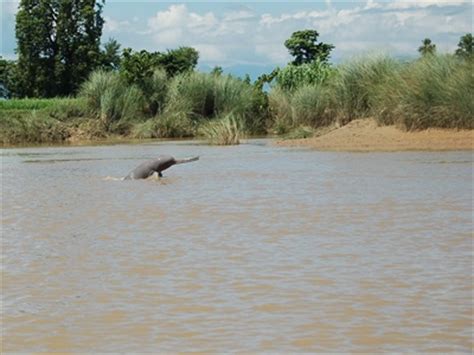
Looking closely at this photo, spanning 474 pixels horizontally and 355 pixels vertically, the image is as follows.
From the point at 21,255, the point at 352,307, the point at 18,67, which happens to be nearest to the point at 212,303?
the point at 352,307

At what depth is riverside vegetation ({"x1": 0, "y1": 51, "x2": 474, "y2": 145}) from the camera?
30531 mm

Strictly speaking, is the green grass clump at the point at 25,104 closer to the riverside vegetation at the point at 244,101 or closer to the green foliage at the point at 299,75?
the riverside vegetation at the point at 244,101

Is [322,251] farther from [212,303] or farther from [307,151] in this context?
[307,151]

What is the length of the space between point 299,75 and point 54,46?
97.1ft

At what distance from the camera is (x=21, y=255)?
32.7 ft

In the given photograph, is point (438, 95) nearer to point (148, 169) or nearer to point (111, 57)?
point (148, 169)

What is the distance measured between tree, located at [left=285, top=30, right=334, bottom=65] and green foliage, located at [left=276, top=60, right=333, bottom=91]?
26.1m

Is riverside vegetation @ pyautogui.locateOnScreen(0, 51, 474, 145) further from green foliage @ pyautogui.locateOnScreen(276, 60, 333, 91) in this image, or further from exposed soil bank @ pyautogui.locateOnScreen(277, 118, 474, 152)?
exposed soil bank @ pyautogui.locateOnScreen(277, 118, 474, 152)

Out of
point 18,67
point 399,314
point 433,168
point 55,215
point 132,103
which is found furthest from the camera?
point 18,67

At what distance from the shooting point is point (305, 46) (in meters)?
76.3

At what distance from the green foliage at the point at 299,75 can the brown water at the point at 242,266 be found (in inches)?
1130

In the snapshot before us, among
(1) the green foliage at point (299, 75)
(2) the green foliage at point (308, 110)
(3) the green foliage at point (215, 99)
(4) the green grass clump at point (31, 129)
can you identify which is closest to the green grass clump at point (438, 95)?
(2) the green foliage at point (308, 110)

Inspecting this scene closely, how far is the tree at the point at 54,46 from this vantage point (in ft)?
232

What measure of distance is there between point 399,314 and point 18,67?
6848 centimetres
